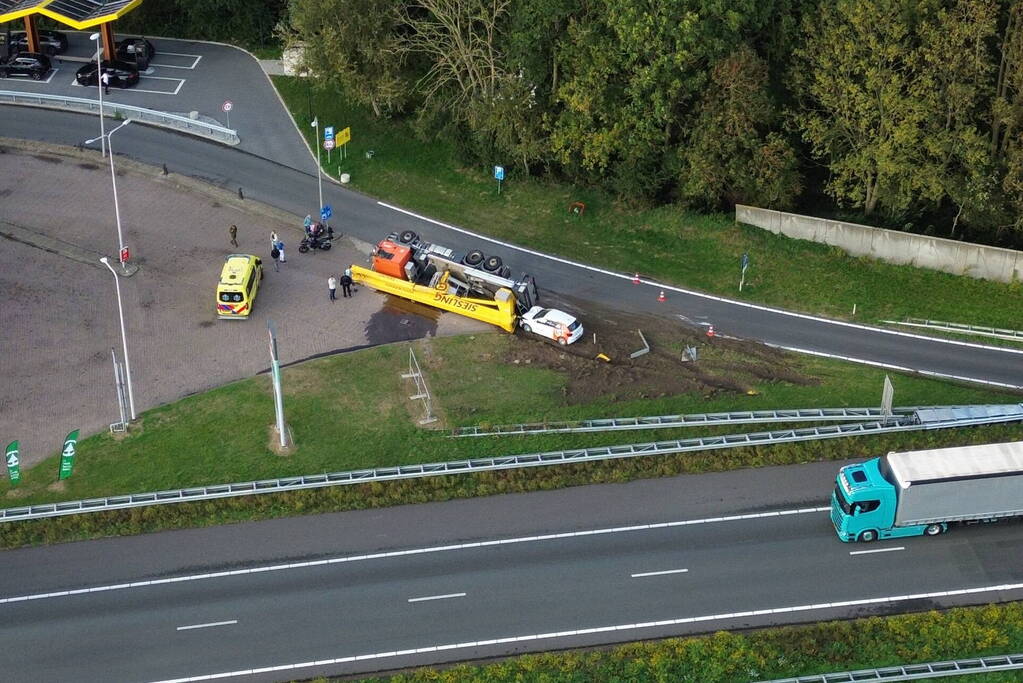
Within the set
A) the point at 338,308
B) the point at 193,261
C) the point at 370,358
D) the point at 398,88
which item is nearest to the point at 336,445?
the point at 370,358

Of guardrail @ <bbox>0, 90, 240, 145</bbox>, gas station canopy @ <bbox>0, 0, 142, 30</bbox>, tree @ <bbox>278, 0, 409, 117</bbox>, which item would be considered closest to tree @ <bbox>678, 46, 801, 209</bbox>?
tree @ <bbox>278, 0, 409, 117</bbox>

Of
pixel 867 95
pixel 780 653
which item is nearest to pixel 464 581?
pixel 780 653

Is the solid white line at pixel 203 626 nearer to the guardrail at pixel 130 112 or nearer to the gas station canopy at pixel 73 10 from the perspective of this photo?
the guardrail at pixel 130 112

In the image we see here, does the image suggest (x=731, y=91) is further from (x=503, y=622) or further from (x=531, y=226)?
(x=503, y=622)

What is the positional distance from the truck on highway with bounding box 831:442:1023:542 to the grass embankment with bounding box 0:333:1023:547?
4.62 meters

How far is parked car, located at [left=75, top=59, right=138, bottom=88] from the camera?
73.3 meters

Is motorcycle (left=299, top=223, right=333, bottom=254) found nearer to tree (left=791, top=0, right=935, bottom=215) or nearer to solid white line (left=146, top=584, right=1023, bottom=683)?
tree (left=791, top=0, right=935, bottom=215)

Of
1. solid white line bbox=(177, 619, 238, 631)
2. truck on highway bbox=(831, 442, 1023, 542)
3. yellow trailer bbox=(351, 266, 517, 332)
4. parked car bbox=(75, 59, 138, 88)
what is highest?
parked car bbox=(75, 59, 138, 88)

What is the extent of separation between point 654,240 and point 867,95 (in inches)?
467

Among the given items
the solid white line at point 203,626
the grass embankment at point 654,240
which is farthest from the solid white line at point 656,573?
the grass embankment at point 654,240

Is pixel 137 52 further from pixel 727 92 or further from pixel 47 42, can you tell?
pixel 727 92

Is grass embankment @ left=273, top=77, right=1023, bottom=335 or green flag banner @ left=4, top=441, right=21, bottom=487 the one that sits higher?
grass embankment @ left=273, top=77, right=1023, bottom=335

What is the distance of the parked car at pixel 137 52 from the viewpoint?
75.6m

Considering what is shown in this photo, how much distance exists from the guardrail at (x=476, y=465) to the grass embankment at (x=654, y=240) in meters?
8.47
